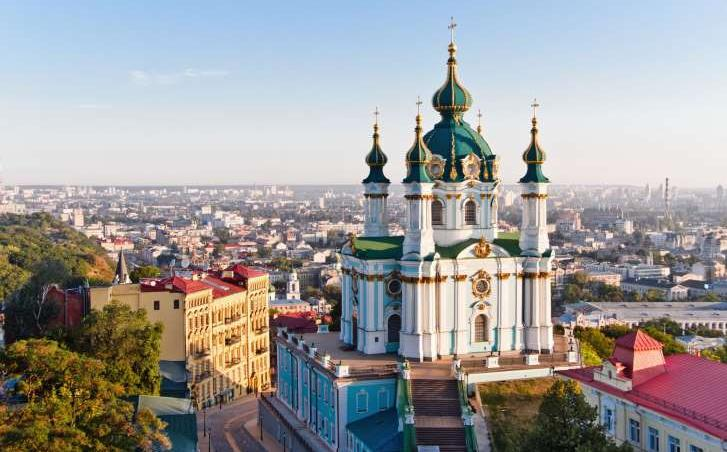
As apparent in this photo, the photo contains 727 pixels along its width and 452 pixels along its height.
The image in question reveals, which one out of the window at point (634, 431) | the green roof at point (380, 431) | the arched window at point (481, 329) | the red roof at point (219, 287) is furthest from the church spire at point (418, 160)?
the red roof at point (219, 287)

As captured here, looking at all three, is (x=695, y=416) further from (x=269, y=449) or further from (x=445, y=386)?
(x=269, y=449)

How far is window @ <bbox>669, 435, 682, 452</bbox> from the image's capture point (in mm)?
19469

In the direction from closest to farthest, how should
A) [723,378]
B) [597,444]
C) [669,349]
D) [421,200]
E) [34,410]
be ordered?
[597,444] < [34,410] < [723,378] < [421,200] < [669,349]

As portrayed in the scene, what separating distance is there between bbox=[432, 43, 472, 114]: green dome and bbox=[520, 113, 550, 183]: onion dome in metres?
3.10

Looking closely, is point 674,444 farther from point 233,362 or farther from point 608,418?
point 233,362

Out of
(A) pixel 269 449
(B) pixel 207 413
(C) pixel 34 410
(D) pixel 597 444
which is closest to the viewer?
(D) pixel 597 444

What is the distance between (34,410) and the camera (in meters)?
19.3

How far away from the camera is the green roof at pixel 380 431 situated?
2444 centimetres

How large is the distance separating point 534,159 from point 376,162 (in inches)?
283

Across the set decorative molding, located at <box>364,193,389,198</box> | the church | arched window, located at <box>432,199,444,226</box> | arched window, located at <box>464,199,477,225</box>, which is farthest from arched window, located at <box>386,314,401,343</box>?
decorative molding, located at <box>364,193,389,198</box>

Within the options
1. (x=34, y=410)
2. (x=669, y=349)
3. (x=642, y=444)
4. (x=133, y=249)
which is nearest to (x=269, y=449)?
(x=34, y=410)

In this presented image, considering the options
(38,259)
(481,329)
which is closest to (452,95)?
(481,329)

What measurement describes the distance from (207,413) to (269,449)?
698 centimetres

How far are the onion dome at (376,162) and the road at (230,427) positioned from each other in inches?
493
